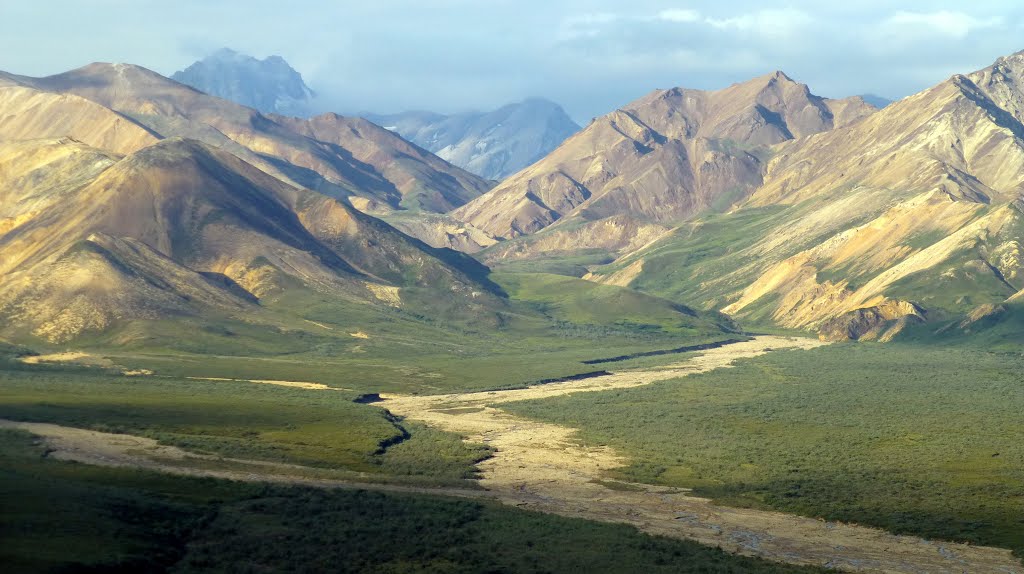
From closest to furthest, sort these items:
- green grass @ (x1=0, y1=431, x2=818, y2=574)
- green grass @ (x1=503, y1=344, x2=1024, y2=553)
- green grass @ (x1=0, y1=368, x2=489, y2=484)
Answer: green grass @ (x1=0, y1=431, x2=818, y2=574)
green grass @ (x1=503, y1=344, x2=1024, y2=553)
green grass @ (x1=0, y1=368, x2=489, y2=484)

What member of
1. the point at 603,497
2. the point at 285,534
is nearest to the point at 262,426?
the point at 603,497

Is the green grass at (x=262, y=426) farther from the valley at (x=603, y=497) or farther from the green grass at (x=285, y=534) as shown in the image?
the green grass at (x=285, y=534)

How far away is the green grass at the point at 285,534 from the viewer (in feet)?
278

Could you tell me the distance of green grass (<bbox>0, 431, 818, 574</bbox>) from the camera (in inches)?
3339

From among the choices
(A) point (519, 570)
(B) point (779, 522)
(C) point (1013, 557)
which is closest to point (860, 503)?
(B) point (779, 522)

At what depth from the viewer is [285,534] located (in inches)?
3738

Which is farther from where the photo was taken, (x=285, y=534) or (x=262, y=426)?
(x=262, y=426)

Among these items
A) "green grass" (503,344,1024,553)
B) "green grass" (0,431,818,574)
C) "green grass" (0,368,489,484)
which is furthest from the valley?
"green grass" (0,431,818,574)

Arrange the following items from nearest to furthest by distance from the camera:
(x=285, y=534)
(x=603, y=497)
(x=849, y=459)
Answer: (x=285, y=534) < (x=603, y=497) < (x=849, y=459)

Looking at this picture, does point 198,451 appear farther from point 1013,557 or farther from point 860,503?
point 1013,557

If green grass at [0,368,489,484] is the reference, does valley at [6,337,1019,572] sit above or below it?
below

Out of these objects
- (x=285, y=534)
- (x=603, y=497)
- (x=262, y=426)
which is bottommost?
(x=603, y=497)

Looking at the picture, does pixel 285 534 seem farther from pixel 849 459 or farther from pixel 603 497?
pixel 849 459

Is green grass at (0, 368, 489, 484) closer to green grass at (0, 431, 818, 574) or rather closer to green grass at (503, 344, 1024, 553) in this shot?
green grass at (503, 344, 1024, 553)
